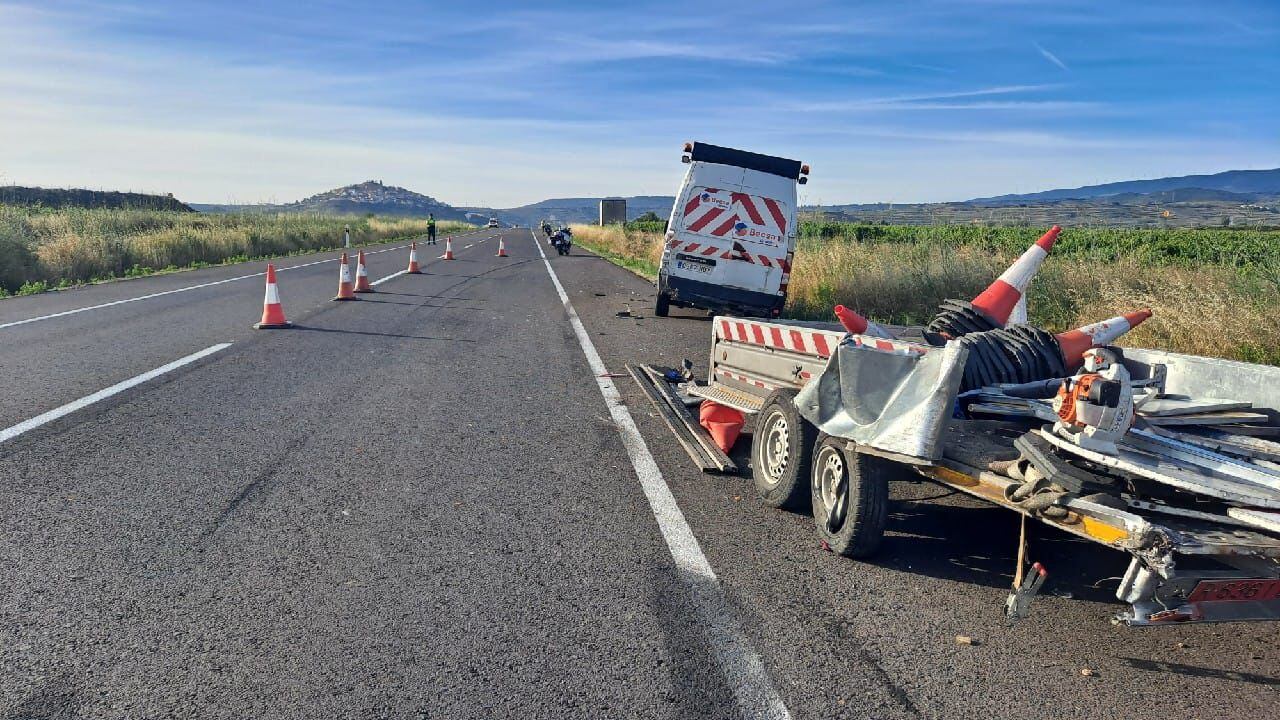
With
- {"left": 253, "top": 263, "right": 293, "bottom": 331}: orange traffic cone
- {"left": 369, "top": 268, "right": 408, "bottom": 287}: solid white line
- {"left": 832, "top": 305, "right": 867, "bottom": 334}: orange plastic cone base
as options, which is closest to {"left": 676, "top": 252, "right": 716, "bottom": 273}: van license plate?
{"left": 253, "top": 263, "right": 293, "bottom": 331}: orange traffic cone

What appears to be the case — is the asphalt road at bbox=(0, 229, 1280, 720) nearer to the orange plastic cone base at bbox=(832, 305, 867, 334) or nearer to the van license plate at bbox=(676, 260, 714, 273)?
the orange plastic cone base at bbox=(832, 305, 867, 334)

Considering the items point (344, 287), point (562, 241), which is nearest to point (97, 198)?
point (562, 241)

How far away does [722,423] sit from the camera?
6.58 m

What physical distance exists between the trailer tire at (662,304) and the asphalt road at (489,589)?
747cm

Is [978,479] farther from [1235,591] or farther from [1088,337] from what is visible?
[1088,337]

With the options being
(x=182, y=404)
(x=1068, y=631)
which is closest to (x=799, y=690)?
(x=1068, y=631)

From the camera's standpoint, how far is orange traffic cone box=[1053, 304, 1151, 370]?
5402mm

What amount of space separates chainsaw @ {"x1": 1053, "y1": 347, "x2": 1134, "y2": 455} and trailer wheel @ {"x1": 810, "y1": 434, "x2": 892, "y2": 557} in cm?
104

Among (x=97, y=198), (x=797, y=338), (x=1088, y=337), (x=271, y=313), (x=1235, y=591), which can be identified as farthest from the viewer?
(x=97, y=198)

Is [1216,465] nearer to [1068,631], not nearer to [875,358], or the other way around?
[1068,631]

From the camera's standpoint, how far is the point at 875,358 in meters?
4.44

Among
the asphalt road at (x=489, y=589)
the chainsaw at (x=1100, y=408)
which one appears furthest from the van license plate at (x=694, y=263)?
the chainsaw at (x=1100, y=408)

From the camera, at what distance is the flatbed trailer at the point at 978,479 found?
3.07 meters

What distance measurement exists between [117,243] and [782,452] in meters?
25.8
